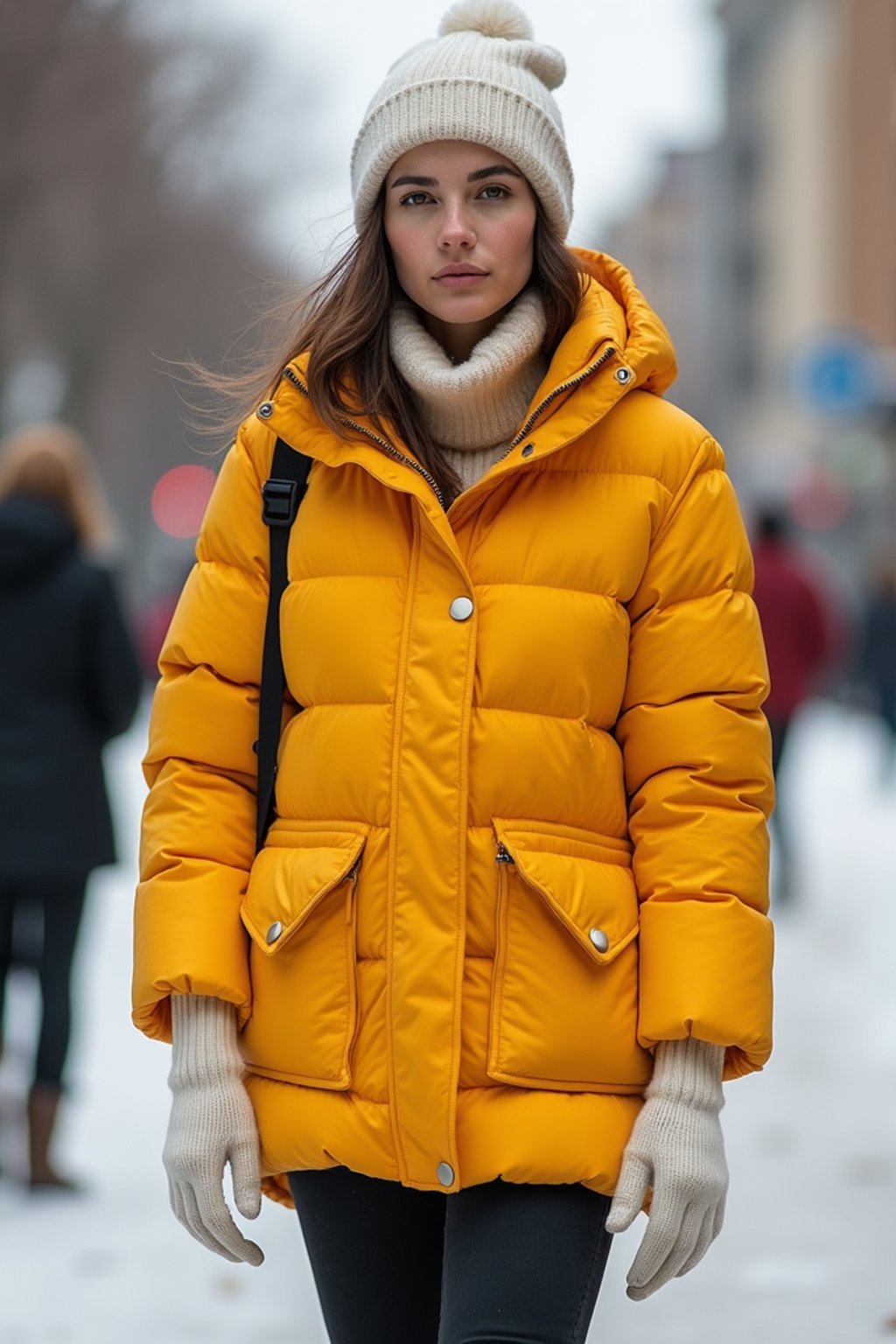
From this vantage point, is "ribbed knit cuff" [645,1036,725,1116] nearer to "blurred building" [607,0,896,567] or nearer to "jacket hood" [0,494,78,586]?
"jacket hood" [0,494,78,586]

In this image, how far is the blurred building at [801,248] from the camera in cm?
3534

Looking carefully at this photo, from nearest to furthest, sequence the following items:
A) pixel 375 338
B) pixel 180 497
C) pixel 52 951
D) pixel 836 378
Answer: pixel 375 338 → pixel 52 951 → pixel 836 378 → pixel 180 497

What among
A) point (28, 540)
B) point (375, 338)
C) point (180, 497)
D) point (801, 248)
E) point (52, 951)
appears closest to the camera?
point (375, 338)

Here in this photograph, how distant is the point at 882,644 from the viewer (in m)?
19.6

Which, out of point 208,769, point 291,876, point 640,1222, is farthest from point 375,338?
point 640,1222

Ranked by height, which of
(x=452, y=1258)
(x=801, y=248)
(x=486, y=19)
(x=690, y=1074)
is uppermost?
(x=801, y=248)

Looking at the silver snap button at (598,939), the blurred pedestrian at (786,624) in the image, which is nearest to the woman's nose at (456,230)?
the silver snap button at (598,939)

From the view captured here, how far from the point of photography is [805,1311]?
4.96m

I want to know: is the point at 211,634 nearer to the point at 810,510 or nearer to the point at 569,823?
the point at 569,823

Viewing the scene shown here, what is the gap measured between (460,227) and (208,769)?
2.50ft

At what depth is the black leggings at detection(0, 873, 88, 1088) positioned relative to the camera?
617cm

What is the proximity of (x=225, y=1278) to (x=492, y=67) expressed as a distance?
3295 mm

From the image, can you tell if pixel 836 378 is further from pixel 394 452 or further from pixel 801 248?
pixel 801 248

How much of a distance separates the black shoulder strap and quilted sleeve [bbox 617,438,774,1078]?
445 millimetres
